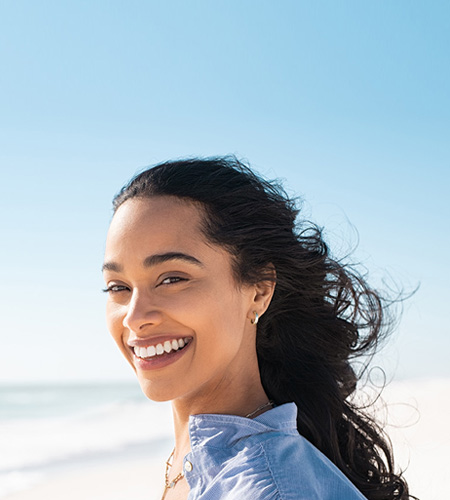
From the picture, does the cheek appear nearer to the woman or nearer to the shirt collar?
the woman

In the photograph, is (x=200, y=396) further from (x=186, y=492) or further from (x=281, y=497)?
(x=281, y=497)

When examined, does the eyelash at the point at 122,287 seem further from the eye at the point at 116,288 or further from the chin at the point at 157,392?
the chin at the point at 157,392

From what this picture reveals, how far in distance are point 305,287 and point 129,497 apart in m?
7.27

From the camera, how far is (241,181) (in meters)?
2.85

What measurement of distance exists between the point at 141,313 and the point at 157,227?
0.98 ft

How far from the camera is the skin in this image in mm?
2484

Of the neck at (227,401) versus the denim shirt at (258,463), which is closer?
the denim shirt at (258,463)

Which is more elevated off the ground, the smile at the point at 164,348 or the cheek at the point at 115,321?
the cheek at the point at 115,321

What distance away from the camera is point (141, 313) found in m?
2.48

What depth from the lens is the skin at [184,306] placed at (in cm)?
248

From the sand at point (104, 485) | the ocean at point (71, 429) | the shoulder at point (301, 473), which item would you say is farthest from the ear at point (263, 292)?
the ocean at point (71, 429)

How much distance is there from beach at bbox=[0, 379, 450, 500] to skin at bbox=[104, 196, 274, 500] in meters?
1.32

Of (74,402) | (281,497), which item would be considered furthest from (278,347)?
(74,402)

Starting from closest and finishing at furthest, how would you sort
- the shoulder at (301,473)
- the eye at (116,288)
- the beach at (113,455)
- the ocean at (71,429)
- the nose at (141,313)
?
1. the shoulder at (301,473)
2. the nose at (141,313)
3. the eye at (116,288)
4. the beach at (113,455)
5. the ocean at (71,429)
